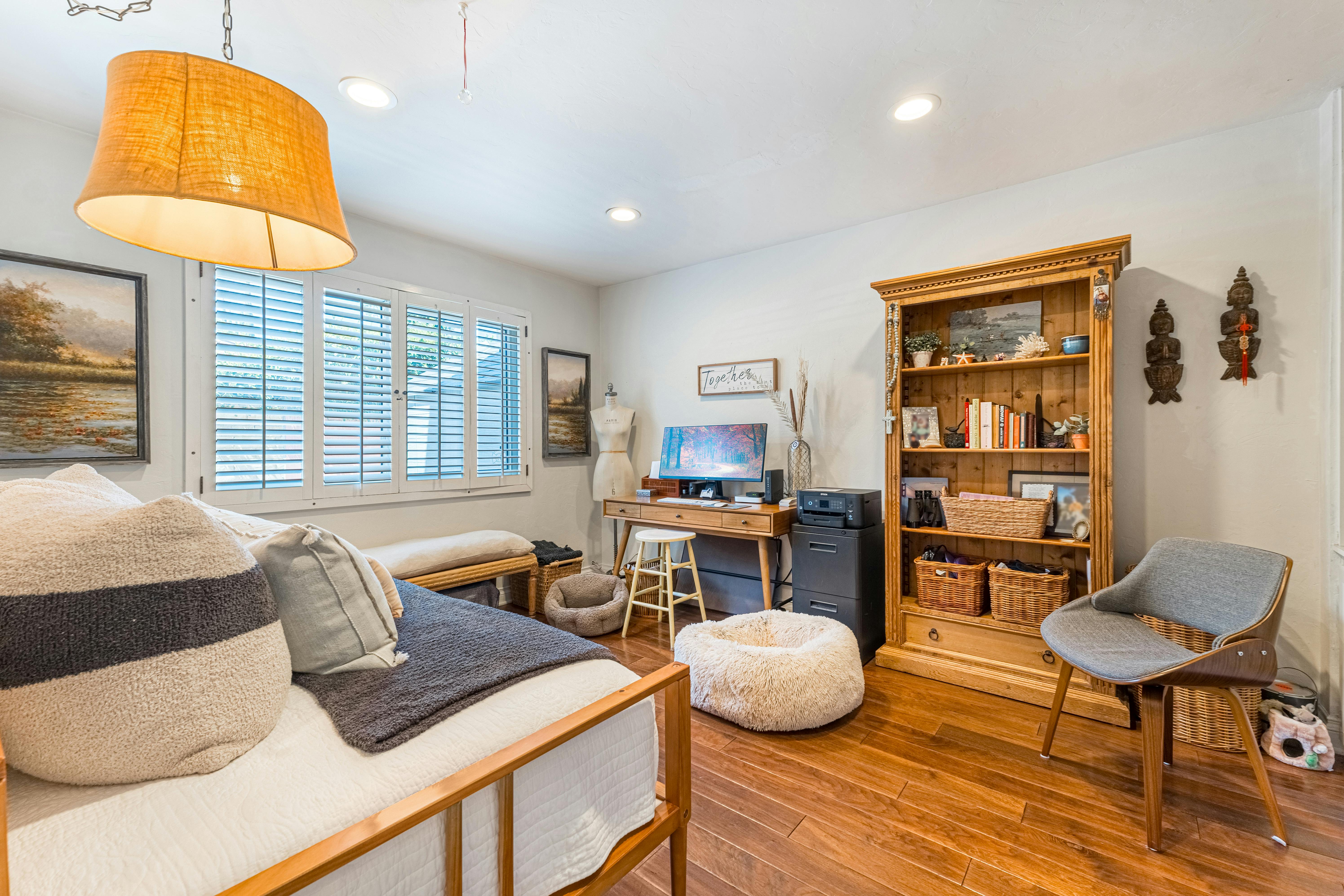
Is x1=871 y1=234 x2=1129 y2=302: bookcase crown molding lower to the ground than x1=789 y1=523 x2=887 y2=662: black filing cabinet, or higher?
higher

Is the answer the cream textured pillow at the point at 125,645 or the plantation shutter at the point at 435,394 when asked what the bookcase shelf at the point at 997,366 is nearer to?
the plantation shutter at the point at 435,394

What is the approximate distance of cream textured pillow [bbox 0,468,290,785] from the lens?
0.78 m

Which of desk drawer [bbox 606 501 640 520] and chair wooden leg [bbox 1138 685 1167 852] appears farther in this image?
desk drawer [bbox 606 501 640 520]

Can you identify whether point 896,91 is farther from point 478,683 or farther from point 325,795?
point 325,795

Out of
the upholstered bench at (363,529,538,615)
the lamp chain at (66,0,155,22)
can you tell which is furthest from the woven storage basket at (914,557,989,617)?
the lamp chain at (66,0,155,22)

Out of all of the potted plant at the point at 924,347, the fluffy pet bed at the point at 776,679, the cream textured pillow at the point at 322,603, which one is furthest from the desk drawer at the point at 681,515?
the cream textured pillow at the point at 322,603

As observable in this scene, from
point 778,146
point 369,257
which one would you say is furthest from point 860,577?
point 369,257

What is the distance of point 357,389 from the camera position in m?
3.23

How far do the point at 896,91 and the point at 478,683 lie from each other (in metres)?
2.40

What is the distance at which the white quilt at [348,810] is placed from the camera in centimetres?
71

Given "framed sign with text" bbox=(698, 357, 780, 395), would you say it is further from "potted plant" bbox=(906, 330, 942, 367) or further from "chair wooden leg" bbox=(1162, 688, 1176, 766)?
"chair wooden leg" bbox=(1162, 688, 1176, 766)

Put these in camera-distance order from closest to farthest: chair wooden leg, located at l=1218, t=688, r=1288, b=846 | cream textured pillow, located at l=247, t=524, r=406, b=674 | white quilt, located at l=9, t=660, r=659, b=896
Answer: white quilt, located at l=9, t=660, r=659, b=896 → cream textured pillow, located at l=247, t=524, r=406, b=674 → chair wooden leg, located at l=1218, t=688, r=1288, b=846

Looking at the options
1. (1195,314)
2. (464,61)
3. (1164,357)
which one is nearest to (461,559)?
(464,61)

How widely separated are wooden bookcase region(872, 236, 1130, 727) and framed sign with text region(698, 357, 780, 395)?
91 cm
